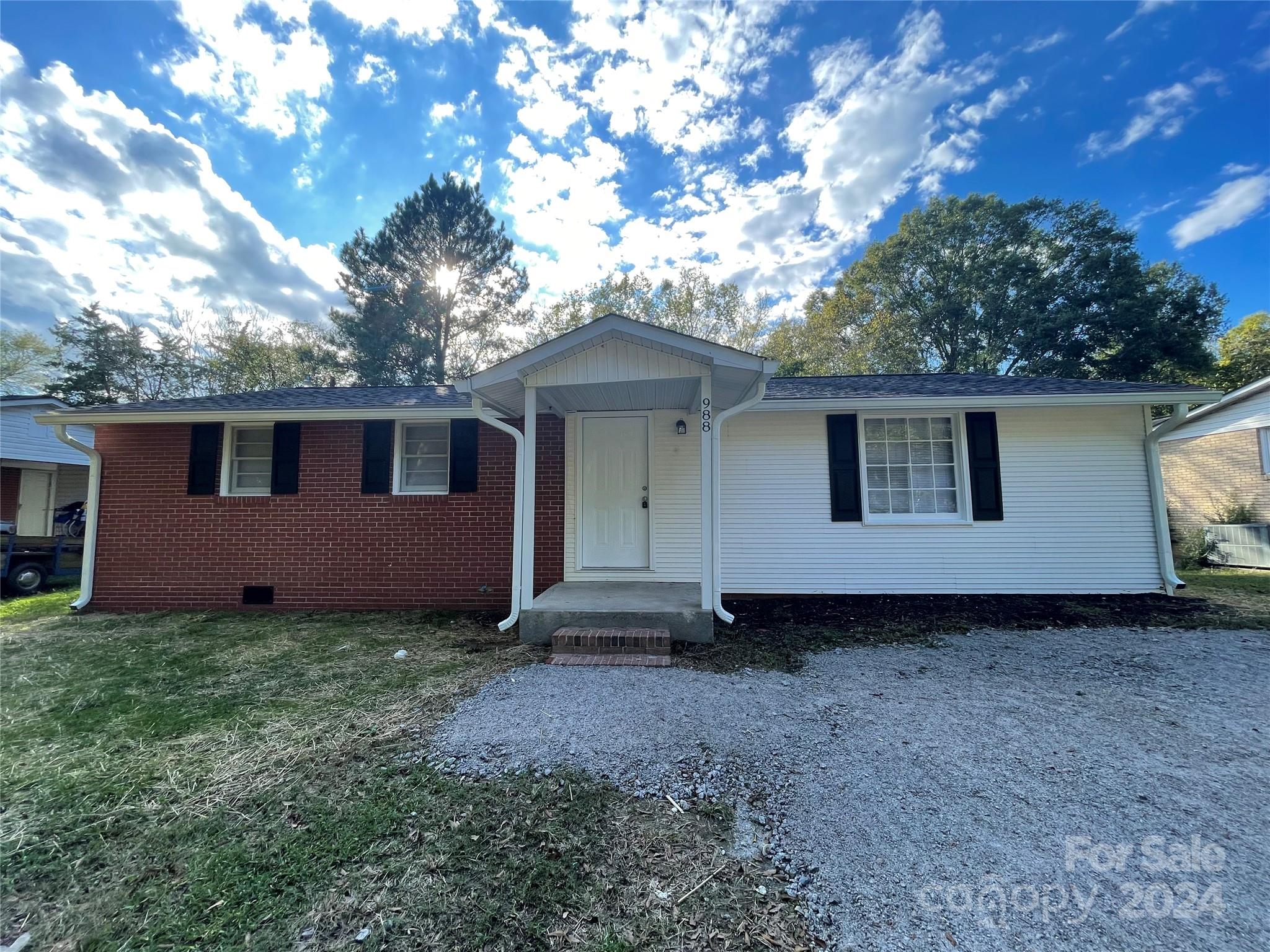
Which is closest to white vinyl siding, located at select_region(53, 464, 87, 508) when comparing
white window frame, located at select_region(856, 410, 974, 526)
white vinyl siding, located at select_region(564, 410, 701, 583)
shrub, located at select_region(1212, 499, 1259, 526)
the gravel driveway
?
white vinyl siding, located at select_region(564, 410, 701, 583)

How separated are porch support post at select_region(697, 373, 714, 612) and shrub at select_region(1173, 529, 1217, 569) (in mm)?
10470

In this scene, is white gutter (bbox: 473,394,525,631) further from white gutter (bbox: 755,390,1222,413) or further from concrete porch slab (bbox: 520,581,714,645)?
white gutter (bbox: 755,390,1222,413)

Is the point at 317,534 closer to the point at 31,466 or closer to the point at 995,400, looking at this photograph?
the point at 995,400

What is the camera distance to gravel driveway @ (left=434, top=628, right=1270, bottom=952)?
1497 millimetres

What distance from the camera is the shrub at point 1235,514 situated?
29.7 feet

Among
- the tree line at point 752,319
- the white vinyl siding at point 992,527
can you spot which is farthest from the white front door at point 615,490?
the tree line at point 752,319

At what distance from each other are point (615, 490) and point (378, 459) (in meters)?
3.00

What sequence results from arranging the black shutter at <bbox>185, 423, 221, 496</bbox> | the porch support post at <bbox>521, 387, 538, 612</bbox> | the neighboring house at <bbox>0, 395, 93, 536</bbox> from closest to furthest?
1. the porch support post at <bbox>521, 387, 538, 612</bbox>
2. the black shutter at <bbox>185, 423, 221, 496</bbox>
3. the neighboring house at <bbox>0, 395, 93, 536</bbox>

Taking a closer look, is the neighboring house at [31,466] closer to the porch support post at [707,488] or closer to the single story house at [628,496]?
the single story house at [628,496]

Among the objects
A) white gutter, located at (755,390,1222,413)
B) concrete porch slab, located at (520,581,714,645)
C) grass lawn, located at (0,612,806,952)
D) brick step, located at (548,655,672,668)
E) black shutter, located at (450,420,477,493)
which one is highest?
white gutter, located at (755,390,1222,413)

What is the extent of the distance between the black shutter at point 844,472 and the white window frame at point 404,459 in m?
4.75

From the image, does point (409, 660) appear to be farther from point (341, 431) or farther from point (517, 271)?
point (517, 271)

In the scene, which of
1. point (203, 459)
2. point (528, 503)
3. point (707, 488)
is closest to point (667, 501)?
point (707, 488)

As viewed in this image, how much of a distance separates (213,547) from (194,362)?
17599 mm
